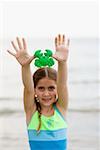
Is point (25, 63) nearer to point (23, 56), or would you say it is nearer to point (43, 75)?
point (23, 56)

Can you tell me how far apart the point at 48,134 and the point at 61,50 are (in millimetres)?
604

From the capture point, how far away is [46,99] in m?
4.05

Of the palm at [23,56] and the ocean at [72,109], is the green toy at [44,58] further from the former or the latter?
the ocean at [72,109]

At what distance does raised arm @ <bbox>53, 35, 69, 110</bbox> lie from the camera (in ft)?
13.0

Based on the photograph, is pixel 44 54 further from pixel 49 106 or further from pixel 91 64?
pixel 91 64

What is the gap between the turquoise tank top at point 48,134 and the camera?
3951mm

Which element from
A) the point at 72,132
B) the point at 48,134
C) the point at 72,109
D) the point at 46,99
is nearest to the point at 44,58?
the point at 46,99

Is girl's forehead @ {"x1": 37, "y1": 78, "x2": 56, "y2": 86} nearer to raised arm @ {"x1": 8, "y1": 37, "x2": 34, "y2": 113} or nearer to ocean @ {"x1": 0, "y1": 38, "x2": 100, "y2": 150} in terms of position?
raised arm @ {"x1": 8, "y1": 37, "x2": 34, "y2": 113}

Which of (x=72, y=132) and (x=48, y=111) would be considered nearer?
(x=48, y=111)

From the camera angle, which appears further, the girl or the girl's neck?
the girl's neck

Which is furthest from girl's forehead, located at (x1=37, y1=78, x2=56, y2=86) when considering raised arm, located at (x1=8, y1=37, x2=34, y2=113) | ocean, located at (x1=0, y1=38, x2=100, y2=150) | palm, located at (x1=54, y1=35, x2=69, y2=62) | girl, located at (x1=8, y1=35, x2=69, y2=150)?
ocean, located at (x1=0, y1=38, x2=100, y2=150)

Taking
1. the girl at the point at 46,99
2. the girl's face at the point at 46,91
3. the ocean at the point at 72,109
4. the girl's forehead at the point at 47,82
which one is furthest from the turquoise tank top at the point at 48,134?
the ocean at the point at 72,109

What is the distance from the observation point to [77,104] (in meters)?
12.7

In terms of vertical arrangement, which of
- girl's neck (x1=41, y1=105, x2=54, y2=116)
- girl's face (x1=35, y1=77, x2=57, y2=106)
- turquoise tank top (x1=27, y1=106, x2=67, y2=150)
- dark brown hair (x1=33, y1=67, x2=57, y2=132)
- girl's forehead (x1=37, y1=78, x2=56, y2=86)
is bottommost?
turquoise tank top (x1=27, y1=106, x2=67, y2=150)
